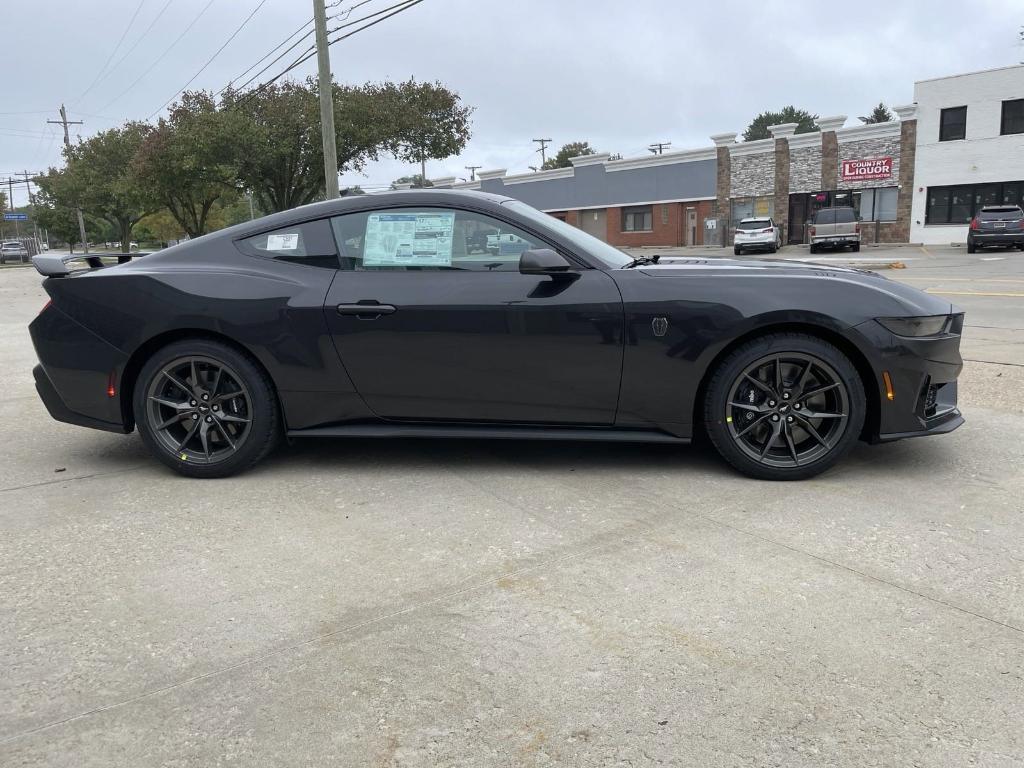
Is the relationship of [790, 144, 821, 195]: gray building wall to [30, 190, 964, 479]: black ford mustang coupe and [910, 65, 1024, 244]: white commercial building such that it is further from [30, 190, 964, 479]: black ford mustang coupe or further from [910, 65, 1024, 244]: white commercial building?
[30, 190, 964, 479]: black ford mustang coupe

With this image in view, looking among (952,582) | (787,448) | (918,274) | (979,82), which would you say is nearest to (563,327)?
(787,448)

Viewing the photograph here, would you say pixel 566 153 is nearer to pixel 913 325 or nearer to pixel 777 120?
pixel 777 120

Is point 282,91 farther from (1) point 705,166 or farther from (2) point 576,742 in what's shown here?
(2) point 576,742

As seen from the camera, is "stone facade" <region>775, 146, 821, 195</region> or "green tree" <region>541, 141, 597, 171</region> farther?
"green tree" <region>541, 141, 597, 171</region>

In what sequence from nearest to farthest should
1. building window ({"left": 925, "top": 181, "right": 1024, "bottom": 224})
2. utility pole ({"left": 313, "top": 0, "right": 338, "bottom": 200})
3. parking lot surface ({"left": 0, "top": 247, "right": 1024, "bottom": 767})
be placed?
parking lot surface ({"left": 0, "top": 247, "right": 1024, "bottom": 767}), utility pole ({"left": 313, "top": 0, "right": 338, "bottom": 200}), building window ({"left": 925, "top": 181, "right": 1024, "bottom": 224})

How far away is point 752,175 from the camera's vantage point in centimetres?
4066

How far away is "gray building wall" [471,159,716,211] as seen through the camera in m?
42.8

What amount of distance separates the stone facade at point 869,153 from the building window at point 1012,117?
370cm

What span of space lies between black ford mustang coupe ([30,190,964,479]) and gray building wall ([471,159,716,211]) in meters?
37.1

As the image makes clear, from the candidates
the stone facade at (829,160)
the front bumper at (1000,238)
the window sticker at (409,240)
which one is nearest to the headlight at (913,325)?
the window sticker at (409,240)

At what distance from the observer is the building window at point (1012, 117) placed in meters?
33.2

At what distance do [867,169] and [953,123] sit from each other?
150 inches

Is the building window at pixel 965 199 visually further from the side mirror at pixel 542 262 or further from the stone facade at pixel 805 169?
the side mirror at pixel 542 262

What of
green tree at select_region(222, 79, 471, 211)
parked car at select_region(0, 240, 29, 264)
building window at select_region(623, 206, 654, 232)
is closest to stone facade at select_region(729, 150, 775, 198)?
building window at select_region(623, 206, 654, 232)
